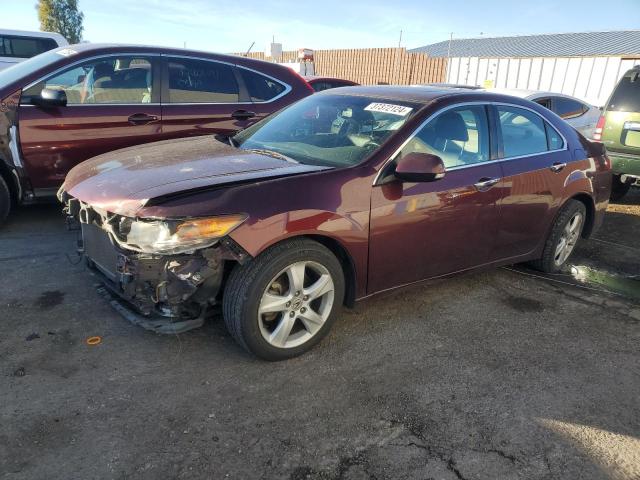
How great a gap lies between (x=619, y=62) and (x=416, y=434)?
605 inches

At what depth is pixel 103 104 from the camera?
4938 mm

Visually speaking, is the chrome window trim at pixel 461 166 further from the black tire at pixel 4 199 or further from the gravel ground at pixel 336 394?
the black tire at pixel 4 199

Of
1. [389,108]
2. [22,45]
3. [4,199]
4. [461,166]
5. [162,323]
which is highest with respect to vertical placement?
[22,45]

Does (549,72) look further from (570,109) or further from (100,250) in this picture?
(100,250)

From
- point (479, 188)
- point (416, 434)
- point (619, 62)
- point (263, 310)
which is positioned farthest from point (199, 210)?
point (619, 62)

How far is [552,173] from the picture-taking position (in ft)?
13.8

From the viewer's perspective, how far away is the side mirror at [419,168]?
3.08 meters

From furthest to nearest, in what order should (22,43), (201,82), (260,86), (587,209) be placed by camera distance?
(22,43)
(260,86)
(201,82)
(587,209)

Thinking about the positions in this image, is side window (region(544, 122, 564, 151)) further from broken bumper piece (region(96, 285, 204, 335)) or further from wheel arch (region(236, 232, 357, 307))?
broken bumper piece (region(96, 285, 204, 335))

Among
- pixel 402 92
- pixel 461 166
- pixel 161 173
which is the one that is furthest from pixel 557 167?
pixel 161 173

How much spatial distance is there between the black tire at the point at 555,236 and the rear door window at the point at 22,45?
11.3m

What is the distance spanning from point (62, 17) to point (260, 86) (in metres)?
29.1

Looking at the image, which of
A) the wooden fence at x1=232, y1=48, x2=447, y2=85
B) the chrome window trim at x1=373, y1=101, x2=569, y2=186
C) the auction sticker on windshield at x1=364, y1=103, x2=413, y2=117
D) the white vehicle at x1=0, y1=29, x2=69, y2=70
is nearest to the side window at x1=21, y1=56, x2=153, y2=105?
the auction sticker on windshield at x1=364, y1=103, x2=413, y2=117

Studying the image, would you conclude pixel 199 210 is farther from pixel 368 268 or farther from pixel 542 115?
pixel 542 115
